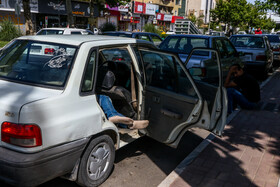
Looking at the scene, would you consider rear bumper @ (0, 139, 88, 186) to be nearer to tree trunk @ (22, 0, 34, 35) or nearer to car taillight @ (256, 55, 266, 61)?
car taillight @ (256, 55, 266, 61)

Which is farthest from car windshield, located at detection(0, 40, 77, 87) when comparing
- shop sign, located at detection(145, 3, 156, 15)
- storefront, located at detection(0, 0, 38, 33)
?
shop sign, located at detection(145, 3, 156, 15)

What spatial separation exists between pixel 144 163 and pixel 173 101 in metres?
1.13

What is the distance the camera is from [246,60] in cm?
1131

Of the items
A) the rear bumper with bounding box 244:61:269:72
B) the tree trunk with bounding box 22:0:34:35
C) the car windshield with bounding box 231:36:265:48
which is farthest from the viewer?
the tree trunk with bounding box 22:0:34:35

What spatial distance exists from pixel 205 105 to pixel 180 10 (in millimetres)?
63956

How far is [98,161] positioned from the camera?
337cm

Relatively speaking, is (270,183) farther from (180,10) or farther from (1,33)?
(180,10)

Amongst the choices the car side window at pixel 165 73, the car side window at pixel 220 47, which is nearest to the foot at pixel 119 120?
the car side window at pixel 165 73

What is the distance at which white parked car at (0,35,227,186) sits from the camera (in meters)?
2.66

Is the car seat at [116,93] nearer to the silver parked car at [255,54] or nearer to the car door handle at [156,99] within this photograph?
the car door handle at [156,99]

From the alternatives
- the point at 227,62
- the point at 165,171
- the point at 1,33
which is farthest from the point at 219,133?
the point at 1,33

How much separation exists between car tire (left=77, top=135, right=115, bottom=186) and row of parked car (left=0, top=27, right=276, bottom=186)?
0.4 inches

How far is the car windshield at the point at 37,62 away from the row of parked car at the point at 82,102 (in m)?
0.01

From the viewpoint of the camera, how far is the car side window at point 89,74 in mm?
3135
